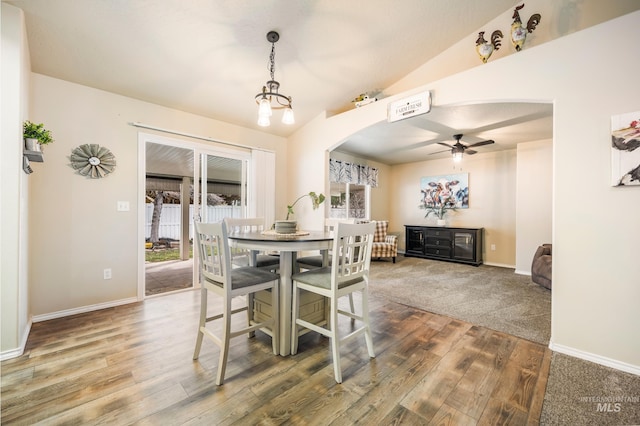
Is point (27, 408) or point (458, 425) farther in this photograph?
point (27, 408)

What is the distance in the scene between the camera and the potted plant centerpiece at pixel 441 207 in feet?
20.0

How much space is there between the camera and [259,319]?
92.0 inches

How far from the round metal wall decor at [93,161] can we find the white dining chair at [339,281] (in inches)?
102

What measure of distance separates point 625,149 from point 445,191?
14.6 ft

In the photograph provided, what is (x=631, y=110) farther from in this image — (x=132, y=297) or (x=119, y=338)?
(x=132, y=297)

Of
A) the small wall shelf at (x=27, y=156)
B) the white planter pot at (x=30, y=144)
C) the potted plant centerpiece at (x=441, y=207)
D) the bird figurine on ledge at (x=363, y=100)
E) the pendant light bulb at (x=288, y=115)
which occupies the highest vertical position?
the bird figurine on ledge at (x=363, y=100)

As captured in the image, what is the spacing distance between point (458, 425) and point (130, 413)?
1726 mm

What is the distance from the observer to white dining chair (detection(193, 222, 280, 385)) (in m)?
1.71

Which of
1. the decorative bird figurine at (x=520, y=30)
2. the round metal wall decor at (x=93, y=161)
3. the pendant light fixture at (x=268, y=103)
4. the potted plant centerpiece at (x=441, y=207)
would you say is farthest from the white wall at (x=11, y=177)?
the potted plant centerpiece at (x=441, y=207)

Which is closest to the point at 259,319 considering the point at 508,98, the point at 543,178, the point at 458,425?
the point at 458,425

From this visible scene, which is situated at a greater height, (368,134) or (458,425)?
(368,134)

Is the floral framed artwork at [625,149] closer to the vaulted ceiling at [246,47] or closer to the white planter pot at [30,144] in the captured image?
the vaulted ceiling at [246,47]

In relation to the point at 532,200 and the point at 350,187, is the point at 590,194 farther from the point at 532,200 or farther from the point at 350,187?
the point at 350,187

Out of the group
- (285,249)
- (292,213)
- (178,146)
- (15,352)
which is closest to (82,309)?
(15,352)
